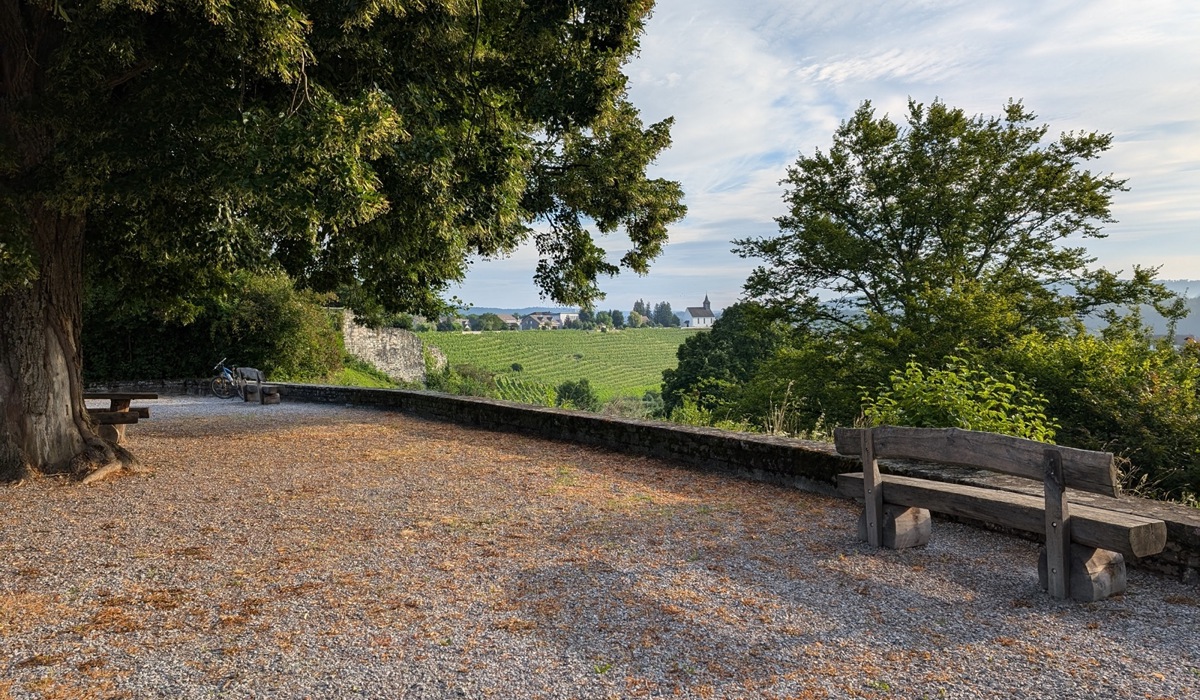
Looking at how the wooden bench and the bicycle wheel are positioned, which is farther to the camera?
the bicycle wheel

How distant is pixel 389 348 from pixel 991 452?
31.5 metres

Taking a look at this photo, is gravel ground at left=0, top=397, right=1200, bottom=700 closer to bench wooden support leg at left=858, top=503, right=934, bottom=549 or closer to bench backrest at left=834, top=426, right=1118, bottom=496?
bench wooden support leg at left=858, top=503, right=934, bottom=549

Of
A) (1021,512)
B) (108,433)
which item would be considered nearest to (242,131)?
→ (108,433)

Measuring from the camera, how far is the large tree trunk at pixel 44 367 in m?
6.63

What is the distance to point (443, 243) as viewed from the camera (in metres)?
7.50

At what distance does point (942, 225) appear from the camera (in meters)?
21.6

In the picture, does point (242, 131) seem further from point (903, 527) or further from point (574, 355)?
point (574, 355)

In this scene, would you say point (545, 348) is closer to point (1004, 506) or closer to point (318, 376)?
point (318, 376)

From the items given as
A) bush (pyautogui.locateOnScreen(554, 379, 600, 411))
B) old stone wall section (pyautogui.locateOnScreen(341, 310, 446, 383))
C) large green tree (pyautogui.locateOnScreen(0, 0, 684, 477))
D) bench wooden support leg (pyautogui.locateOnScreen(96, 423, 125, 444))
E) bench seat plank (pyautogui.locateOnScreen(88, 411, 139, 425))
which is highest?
large green tree (pyautogui.locateOnScreen(0, 0, 684, 477))

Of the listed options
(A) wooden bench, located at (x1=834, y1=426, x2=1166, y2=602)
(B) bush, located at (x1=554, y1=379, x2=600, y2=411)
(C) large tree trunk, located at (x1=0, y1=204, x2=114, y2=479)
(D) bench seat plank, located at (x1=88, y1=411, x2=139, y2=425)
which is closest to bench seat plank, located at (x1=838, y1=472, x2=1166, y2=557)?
(A) wooden bench, located at (x1=834, y1=426, x2=1166, y2=602)

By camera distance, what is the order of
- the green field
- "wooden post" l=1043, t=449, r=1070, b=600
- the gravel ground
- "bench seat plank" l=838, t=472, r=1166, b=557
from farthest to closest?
the green field
"wooden post" l=1043, t=449, r=1070, b=600
"bench seat plank" l=838, t=472, r=1166, b=557
the gravel ground

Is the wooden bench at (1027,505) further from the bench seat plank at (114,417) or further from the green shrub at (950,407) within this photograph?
the bench seat plank at (114,417)

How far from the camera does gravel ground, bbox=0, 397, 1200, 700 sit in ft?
9.41

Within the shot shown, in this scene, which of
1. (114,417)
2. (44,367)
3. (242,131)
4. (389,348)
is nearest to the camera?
(242,131)
